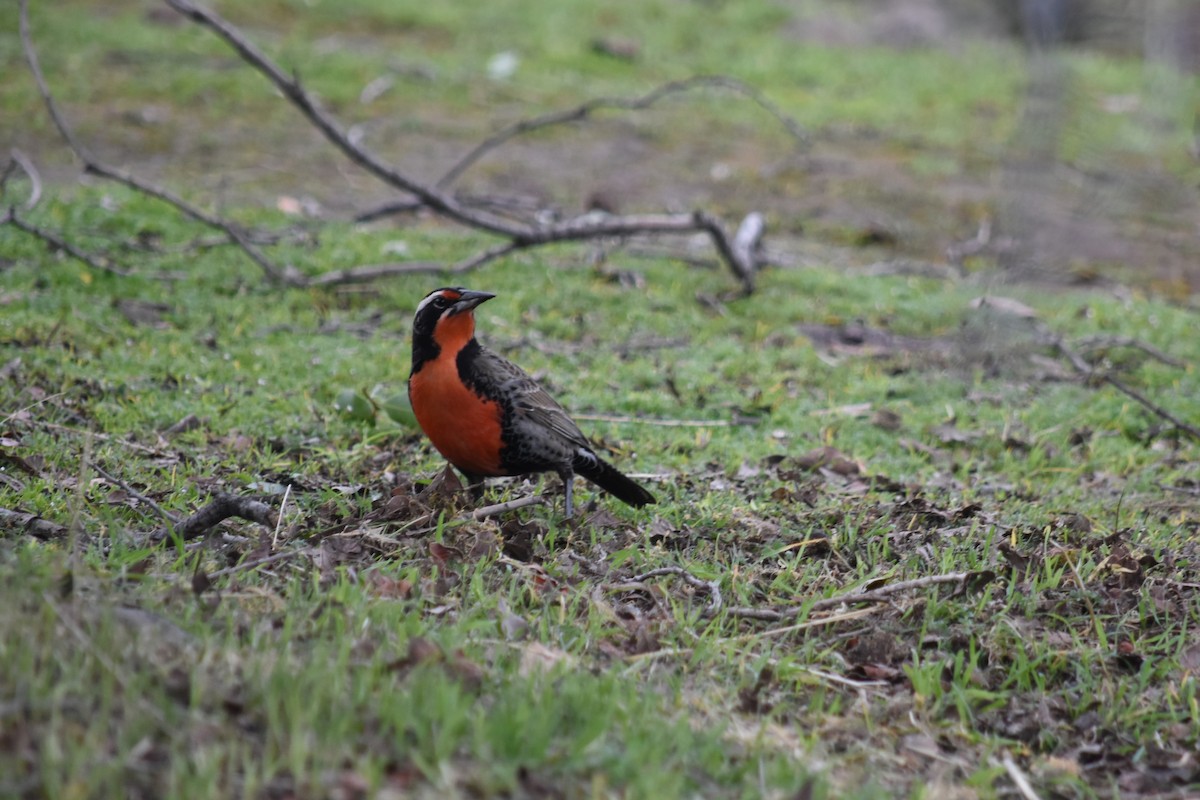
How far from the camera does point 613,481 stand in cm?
539

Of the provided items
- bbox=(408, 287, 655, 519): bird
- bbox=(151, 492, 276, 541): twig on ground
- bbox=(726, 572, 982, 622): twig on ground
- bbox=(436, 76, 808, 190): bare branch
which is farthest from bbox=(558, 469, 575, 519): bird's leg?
bbox=(436, 76, 808, 190): bare branch

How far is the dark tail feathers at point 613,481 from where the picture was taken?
5.34 metres

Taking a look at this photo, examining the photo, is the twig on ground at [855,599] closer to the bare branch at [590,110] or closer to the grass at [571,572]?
the grass at [571,572]

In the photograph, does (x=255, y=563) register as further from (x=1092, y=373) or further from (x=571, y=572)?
(x=1092, y=373)

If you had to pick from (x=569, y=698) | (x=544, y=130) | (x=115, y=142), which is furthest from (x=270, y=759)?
(x=544, y=130)

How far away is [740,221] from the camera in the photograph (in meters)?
12.0

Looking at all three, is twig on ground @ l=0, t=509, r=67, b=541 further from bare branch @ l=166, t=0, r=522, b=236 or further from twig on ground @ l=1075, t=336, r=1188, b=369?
twig on ground @ l=1075, t=336, r=1188, b=369

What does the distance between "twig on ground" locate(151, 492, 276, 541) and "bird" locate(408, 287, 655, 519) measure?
0.77 meters

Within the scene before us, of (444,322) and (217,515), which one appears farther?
(444,322)

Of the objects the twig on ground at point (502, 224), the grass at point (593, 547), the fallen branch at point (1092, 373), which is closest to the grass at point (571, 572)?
the grass at point (593, 547)

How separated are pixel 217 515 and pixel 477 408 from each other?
1067mm

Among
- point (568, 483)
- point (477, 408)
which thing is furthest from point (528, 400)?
point (568, 483)

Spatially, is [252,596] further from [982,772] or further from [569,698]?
[982,772]

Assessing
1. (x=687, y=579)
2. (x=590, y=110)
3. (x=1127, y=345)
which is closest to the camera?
(x=687, y=579)
